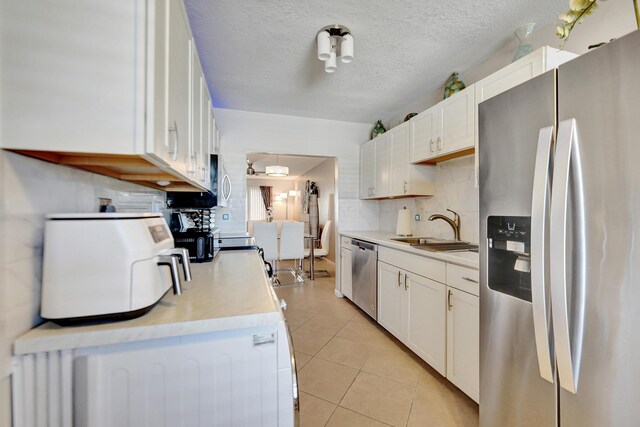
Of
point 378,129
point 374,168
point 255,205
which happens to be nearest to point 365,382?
point 374,168

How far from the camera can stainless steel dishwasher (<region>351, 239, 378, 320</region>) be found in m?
2.67

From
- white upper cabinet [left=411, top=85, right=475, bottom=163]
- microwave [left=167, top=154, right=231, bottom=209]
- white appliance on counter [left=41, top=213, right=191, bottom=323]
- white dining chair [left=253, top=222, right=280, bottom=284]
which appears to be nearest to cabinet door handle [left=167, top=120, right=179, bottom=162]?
white appliance on counter [left=41, top=213, right=191, bottom=323]

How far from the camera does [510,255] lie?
3.43 ft

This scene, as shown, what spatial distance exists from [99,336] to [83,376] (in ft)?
0.42

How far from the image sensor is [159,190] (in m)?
1.84

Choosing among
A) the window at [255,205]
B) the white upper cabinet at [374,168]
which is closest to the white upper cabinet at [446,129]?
the white upper cabinet at [374,168]

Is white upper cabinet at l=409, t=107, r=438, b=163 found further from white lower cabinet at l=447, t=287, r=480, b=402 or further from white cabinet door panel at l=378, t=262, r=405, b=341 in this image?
white lower cabinet at l=447, t=287, r=480, b=402

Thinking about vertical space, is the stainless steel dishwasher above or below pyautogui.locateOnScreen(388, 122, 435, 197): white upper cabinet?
below

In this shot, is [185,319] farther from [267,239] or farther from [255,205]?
[255,205]

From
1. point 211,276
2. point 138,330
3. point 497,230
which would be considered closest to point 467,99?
point 497,230

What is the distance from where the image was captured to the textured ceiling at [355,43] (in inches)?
64.0

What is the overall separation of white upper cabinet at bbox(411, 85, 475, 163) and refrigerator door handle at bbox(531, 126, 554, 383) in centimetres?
107

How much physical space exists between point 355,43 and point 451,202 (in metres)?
1.60

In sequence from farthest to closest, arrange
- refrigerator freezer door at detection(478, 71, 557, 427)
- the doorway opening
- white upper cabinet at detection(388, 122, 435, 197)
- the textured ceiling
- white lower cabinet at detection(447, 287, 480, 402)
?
the doorway opening
white upper cabinet at detection(388, 122, 435, 197)
the textured ceiling
white lower cabinet at detection(447, 287, 480, 402)
refrigerator freezer door at detection(478, 71, 557, 427)
